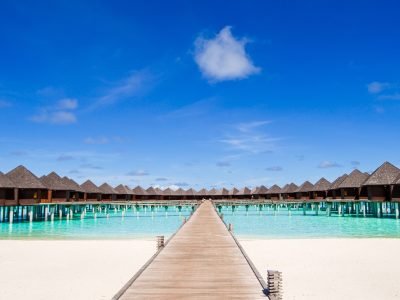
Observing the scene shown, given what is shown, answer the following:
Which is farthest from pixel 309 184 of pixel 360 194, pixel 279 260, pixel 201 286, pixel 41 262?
pixel 201 286

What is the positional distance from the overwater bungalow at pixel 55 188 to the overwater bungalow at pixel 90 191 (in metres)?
7.79

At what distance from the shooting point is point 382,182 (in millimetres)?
40594

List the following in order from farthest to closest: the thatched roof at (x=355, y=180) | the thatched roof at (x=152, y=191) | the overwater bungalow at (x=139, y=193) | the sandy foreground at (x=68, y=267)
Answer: the thatched roof at (x=152, y=191) < the overwater bungalow at (x=139, y=193) < the thatched roof at (x=355, y=180) < the sandy foreground at (x=68, y=267)

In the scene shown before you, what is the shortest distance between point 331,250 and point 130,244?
36.1ft

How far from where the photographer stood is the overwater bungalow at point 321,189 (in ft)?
186

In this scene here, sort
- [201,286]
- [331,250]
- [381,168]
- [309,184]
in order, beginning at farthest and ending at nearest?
[309,184] < [381,168] < [331,250] < [201,286]

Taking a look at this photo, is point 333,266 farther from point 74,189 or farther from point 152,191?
point 152,191

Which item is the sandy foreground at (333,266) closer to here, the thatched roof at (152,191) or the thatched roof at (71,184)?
the thatched roof at (71,184)

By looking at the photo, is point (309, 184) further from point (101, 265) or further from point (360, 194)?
point (101, 265)

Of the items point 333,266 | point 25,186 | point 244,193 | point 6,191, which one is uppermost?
point 25,186

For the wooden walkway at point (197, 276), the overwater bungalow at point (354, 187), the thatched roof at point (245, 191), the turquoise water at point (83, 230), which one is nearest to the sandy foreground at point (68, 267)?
the wooden walkway at point (197, 276)

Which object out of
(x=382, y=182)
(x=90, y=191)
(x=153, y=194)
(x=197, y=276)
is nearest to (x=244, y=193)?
(x=153, y=194)

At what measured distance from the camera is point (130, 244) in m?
21.3

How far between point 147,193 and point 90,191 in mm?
19081
